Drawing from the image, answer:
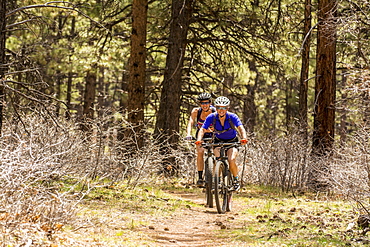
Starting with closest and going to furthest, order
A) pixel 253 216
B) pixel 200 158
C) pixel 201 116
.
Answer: pixel 253 216 → pixel 200 158 → pixel 201 116

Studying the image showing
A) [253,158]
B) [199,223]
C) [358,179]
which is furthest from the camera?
[253,158]

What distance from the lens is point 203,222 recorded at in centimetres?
842

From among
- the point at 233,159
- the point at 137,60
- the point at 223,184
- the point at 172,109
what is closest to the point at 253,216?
the point at 223,184

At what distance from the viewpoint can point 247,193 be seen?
40.9 feet

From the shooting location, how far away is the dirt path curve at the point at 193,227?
6777 millimetres

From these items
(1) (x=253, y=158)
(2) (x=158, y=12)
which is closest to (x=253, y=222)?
(1) (x=253, y=158)

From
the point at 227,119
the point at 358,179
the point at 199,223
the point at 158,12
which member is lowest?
the point at 199,223

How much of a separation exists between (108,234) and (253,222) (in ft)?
9.54

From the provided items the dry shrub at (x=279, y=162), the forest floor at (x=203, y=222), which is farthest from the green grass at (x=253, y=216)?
the dry shrub at (x=279, y=162)

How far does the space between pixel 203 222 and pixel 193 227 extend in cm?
56

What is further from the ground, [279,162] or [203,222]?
[279,162]

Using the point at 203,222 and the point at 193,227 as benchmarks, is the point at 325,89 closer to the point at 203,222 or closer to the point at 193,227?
the point at 203,222

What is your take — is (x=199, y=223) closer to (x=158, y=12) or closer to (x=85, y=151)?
(x=85, y=151)

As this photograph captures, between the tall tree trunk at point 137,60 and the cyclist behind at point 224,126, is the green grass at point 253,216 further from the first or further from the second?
the tall tree trunk at point 137,60
